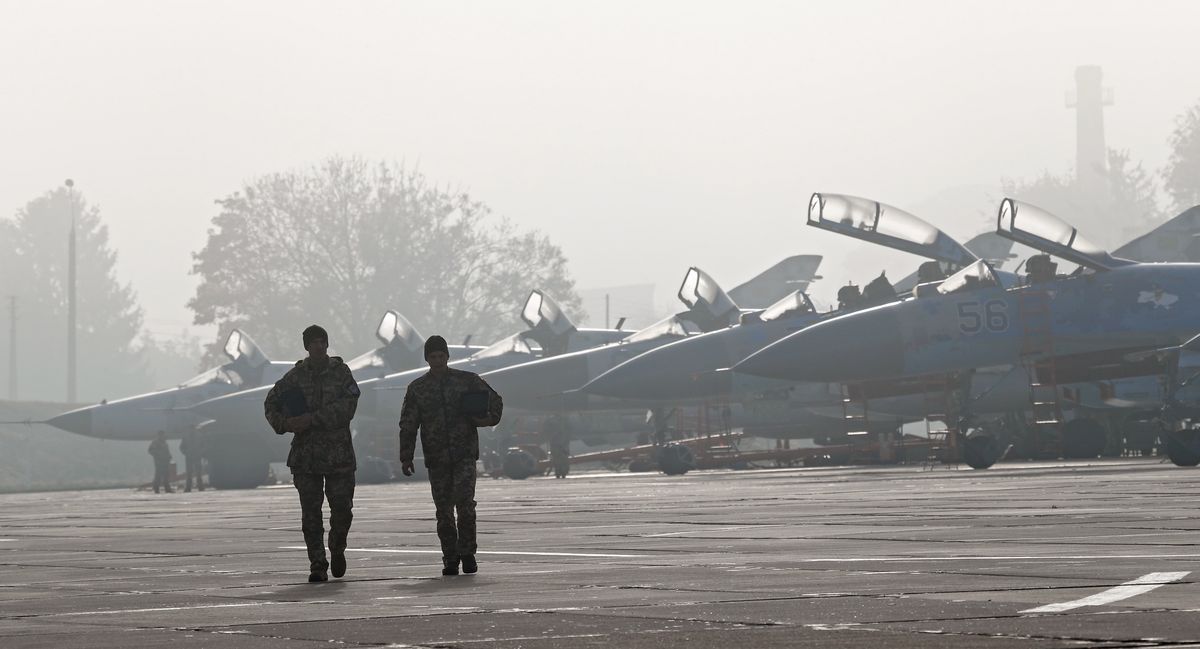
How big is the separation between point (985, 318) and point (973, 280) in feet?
2.59

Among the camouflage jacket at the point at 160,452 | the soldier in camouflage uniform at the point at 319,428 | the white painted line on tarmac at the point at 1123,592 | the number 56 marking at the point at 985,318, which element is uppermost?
the number 56 marking at the point at 985,318

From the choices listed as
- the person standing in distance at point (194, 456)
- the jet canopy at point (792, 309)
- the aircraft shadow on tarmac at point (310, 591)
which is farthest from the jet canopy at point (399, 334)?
the aircraft shadow on tarmac at point (310, 591)

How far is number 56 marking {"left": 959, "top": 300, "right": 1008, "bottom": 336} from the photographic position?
30328 mm

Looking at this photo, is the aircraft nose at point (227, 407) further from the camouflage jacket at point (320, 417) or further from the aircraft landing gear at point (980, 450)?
the camouflage jacket at point (320, 417)

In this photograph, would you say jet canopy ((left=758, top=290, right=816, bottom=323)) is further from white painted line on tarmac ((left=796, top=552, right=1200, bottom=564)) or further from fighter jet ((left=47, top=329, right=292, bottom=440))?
white painted line on tarmac ((left=796, top=552, right=1200, bottom=564))

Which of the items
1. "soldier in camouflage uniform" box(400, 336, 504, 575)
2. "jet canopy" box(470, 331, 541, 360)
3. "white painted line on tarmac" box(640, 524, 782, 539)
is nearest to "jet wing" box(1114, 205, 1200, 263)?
"jet canopy" box(470, 331, 541, 360)

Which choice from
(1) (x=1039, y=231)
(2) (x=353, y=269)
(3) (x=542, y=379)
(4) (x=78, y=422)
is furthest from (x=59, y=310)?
(1) (x=1039, y=231)

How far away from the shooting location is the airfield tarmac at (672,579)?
7309 mm

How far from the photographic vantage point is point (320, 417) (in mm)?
11383

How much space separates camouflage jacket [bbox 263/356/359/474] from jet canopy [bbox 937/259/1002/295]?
68.2 ft

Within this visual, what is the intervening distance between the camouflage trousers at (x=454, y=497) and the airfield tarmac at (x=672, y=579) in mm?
333

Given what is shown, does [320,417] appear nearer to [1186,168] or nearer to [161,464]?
[161,464]

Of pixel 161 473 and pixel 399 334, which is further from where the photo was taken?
pixel 399 334

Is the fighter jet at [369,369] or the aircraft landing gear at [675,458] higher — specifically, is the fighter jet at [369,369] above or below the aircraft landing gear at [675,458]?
above
